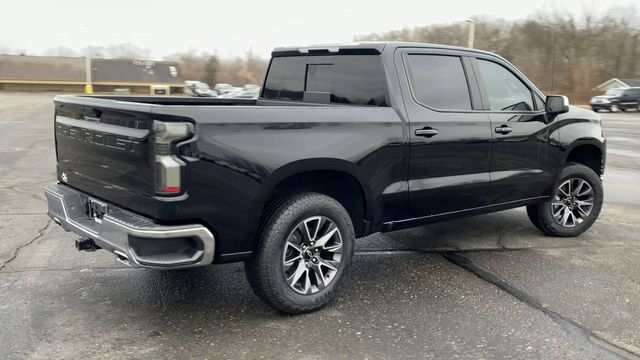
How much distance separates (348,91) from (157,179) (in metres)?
1.89

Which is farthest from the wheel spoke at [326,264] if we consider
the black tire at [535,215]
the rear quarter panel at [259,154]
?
the black tire at [535,215]

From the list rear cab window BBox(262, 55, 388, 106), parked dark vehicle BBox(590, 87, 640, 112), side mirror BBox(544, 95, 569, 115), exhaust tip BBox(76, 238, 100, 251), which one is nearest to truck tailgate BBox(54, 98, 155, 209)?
exhaust tip BBox(76, 238, 100, 251)

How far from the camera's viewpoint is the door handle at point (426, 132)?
175 inches

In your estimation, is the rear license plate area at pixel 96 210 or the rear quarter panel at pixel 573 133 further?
the rear quarter panel at pixel 573 133

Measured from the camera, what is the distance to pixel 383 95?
4406 mm

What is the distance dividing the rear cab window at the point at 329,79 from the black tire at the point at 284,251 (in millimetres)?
984

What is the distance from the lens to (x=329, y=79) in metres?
4.84

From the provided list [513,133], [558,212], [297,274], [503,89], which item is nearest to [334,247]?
[297,274]

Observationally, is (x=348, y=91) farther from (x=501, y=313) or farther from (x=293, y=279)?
(x=501, y=313)

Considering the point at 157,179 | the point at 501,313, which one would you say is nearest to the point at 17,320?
the point at 157,179

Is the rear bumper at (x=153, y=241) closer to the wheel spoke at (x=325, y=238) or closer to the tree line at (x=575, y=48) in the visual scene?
the wheel spoke at (x=325, y=238)

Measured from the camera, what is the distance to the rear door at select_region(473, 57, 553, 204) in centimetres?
509

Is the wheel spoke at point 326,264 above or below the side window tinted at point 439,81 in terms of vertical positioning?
below

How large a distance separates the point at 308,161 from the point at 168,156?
0.95 metres
